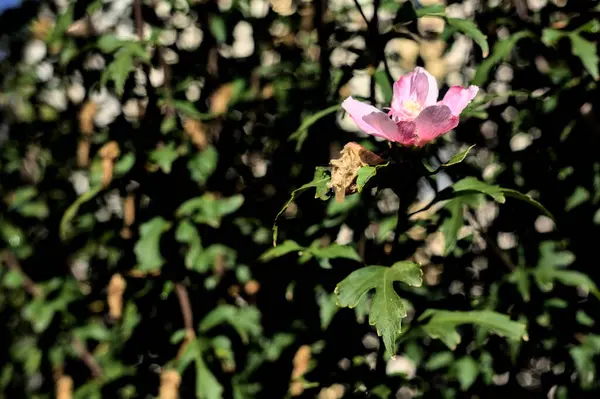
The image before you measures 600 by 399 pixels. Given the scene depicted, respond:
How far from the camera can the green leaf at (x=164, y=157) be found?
183 centimetres

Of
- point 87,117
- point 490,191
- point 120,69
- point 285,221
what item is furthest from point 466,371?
point 87,117

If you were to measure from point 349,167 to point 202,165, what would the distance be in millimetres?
894

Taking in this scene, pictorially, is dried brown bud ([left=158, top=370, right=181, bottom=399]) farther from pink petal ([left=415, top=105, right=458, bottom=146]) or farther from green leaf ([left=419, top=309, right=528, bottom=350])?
pink petal ([left=415, top=105, right=458, bottom=146])

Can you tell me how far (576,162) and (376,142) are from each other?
0.64 metres

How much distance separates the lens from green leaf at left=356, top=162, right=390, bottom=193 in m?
1.09

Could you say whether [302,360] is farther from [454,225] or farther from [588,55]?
[588,55]

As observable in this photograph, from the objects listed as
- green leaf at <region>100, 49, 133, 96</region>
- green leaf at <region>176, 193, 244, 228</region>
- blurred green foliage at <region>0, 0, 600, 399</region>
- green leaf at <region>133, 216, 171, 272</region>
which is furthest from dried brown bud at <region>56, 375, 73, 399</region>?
green leaf at <region>100, 49, 133, 96</region>

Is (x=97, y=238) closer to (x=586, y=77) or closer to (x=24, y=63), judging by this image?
(x=24, y=63)

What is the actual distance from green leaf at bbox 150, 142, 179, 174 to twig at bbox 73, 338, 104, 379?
0.86m

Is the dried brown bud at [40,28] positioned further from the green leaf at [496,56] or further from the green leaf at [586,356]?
the green leaf at [586,356]

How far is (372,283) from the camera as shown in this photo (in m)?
1.23

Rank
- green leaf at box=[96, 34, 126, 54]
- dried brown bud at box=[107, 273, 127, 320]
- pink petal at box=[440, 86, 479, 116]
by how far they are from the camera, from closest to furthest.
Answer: pink petal at box=[440, 86, 479, 116]
green leaf at box=[96, 34, 126, 54]
dried brown bud at box=[107, 273, 127, 320]

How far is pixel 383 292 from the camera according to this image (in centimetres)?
119

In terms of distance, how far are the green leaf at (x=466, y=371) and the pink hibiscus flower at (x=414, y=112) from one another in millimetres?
927
